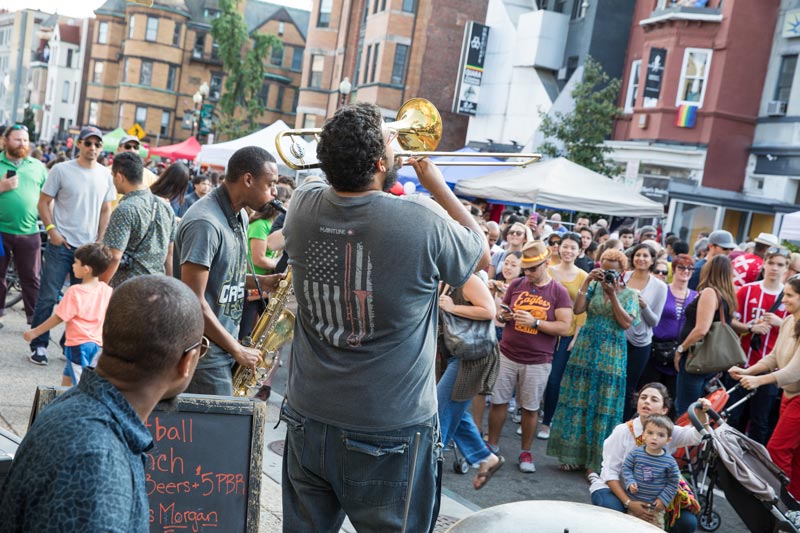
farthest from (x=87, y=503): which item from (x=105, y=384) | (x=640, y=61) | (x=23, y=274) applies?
(x=640, y=61)

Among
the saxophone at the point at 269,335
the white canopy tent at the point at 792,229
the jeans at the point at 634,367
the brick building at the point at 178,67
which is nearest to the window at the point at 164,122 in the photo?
the brick building at the point at 178,67

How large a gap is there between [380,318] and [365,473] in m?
0.54

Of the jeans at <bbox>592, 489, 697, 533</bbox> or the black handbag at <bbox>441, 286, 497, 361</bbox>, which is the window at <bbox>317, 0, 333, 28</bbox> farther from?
the jeans at <bbox>592, 489, 697, 533</bbox>

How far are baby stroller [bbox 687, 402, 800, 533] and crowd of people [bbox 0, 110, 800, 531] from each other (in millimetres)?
243

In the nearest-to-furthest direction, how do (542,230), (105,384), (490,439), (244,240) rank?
(105,384) → (244,240) → (490,439) → (542,230)

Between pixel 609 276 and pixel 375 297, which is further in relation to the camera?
pixel 609 276

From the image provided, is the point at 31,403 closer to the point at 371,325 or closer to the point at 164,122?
the point at 371,325

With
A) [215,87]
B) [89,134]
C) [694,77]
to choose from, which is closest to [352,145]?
[89,134]

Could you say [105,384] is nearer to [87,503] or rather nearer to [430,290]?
[87,503]

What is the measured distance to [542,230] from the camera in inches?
525

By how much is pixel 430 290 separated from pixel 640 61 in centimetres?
2692

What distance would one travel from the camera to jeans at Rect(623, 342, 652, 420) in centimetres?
823

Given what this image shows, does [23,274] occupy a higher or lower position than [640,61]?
lower

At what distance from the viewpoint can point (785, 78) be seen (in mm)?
23891
